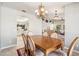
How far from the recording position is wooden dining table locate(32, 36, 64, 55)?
4.16 feet

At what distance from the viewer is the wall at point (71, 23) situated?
1235 millimetres

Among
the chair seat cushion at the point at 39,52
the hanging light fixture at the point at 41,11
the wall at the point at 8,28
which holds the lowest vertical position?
the chair seat cushion at the point at 39,52

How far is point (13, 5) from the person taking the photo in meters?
1.26

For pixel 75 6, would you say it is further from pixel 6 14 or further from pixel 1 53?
pixel 1 53

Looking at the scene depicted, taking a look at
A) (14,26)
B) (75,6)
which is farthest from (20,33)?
(75,6)

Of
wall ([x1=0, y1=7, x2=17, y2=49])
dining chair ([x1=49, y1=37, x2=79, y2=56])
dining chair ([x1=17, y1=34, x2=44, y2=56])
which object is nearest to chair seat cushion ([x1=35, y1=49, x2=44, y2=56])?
dining chair ([x1=17, y1=34, x2=44, y2=56])

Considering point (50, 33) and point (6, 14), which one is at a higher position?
point (6, 14)

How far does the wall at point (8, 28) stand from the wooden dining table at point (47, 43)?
0.27 metres

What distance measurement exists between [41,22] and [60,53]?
1.47ft

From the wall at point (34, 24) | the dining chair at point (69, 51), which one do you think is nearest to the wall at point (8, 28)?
the wall at point (34, 24)

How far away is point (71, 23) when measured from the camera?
124 cm

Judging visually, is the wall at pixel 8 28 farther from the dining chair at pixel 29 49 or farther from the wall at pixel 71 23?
the wall at pixel 71 23

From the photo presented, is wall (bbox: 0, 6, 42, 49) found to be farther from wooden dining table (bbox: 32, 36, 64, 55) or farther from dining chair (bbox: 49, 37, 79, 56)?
dining chair (bbox: 49, 37, 79, 56)

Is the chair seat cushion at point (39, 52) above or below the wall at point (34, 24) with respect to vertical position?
below
